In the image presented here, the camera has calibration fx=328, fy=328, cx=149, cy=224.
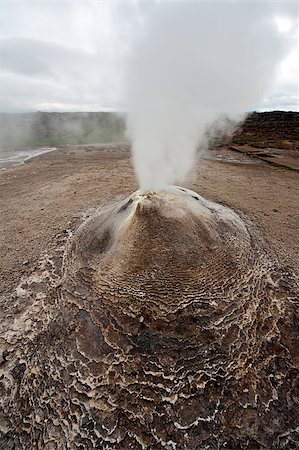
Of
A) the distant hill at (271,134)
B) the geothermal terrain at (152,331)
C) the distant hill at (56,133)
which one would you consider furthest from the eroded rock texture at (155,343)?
the distant hill at (271,134)

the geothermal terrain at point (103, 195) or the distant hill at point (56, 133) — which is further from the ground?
the geothermal terrain at point (103, 195)

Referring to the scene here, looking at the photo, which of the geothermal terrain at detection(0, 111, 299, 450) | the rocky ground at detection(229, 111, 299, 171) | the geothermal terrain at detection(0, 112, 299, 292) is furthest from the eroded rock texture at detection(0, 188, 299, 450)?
the rocky ground at detection(229, 111, 299, 171)

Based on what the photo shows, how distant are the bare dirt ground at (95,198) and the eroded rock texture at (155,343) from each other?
674mm

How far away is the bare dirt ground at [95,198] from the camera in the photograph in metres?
5.06

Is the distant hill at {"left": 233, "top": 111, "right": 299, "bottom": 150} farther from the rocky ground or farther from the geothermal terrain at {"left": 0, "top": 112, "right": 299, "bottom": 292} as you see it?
the geothermal terrain at {"left": 0, "top": 112, "right": 299, "bottom": 292}

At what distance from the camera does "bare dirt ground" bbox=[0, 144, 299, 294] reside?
506 centimetres

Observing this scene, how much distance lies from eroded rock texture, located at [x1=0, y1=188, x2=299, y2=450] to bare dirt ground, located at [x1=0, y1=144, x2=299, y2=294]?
674 mm

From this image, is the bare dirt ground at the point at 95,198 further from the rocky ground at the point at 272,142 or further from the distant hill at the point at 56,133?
the distant hill at the point at 56,133

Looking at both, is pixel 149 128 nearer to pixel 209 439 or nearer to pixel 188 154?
pixel 188 154

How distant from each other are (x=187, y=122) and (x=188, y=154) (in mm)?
868

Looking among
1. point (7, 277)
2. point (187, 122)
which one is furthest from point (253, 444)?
point (187, 122)

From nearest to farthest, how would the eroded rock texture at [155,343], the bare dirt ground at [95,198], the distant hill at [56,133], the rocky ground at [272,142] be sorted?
the eroded rock texture at [155,343] < the bare dirt ground at [95,198] < the rocky ground at [272,142] < the distant hill at [56,133]

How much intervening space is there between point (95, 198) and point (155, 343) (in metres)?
4.25

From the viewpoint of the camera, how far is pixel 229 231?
15.5ft
